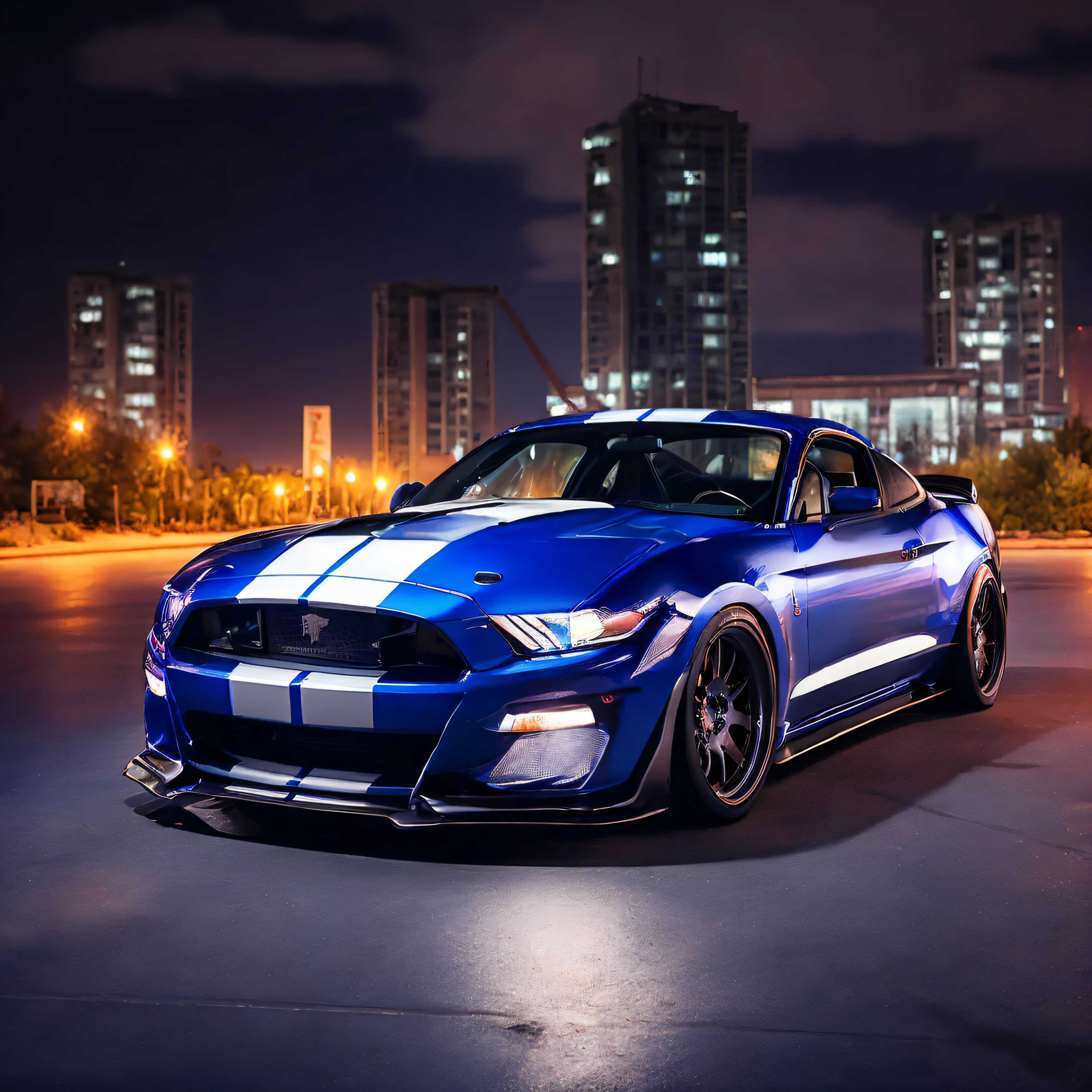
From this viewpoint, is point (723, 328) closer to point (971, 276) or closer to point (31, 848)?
point (971, 276)

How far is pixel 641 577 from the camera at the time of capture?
4156mm

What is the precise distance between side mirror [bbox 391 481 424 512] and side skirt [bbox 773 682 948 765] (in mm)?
2085

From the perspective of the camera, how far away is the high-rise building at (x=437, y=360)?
148 meters

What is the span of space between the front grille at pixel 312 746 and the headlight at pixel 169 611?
0.36m

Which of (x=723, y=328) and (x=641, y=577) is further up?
(x=723, y=328)

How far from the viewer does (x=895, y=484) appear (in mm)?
6266

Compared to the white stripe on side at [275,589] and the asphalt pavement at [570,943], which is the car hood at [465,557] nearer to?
the white stripe on side at [275,589]

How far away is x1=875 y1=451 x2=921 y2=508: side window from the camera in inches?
241

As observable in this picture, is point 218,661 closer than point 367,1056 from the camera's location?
No

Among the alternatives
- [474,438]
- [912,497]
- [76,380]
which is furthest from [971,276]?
[912,497]

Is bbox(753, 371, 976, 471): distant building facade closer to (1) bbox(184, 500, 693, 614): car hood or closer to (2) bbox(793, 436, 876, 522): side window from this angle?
(2) bbox(793, 436, 876, 522): side window

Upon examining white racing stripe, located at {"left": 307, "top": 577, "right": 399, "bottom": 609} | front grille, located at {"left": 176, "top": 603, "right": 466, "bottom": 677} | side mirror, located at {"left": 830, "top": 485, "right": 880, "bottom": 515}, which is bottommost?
front grille, located at {"left": 176, "top": 603, "right": 466, "bottom": 677}

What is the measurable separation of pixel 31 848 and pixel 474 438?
Result: 14121 centimetres

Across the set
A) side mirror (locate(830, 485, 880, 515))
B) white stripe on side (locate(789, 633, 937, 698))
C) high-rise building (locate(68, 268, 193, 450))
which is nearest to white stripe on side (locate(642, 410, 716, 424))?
side mirror (locate(830, 485, 880, 515))
